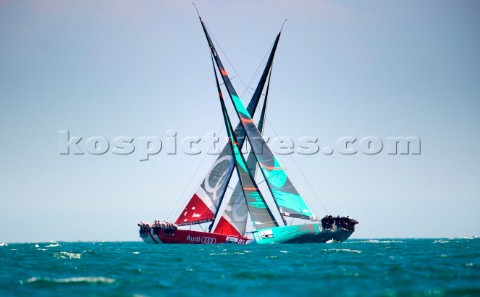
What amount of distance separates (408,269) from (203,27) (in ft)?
152

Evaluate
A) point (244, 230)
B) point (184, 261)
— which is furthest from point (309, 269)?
point (244, 230)

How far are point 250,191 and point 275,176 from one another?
11.5 ft

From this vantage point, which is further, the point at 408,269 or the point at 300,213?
the point at 300,213

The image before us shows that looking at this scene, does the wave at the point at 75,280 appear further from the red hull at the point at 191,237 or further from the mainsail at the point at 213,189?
the mainsail at the point at 213,189

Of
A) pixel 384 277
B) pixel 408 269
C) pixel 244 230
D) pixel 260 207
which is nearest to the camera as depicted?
pixel 384 277

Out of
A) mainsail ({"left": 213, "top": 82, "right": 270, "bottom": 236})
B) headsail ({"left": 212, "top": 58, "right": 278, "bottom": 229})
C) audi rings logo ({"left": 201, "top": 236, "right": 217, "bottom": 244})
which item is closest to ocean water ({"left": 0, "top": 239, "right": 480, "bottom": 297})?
headsail ({"left": 212, "top": 58, "right": 278, "bottom": 229})

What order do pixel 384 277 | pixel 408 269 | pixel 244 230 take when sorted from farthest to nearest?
pixel 244 230
pixel 408 269
pixel 384 277

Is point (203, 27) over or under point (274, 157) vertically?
over

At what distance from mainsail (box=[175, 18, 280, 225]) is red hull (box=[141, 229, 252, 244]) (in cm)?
339

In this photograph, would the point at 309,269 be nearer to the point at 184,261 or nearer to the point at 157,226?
the point at 184,261

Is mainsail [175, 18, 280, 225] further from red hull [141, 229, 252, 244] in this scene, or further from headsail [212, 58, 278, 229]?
red hull [141, 229, 252, 244]

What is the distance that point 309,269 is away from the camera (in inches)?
1252

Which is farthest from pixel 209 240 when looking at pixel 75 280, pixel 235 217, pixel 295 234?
pixel 75 280

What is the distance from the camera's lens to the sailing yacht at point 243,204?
212 ft
